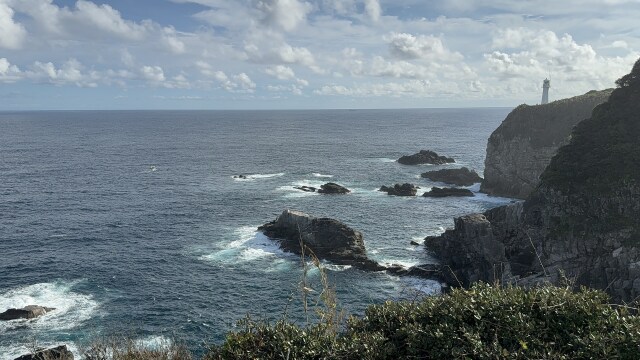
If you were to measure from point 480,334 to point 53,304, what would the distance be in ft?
148

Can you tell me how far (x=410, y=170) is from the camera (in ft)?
389

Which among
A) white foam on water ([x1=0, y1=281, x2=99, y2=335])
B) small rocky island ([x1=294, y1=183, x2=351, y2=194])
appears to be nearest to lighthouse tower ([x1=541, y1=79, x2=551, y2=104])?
small rocky island ([x1=294, y1=183, x2=351, y2=194])

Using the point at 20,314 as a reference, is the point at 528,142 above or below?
above

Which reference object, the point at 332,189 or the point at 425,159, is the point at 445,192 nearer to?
the point at 332,189

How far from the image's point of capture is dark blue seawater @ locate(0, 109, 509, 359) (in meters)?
42.6

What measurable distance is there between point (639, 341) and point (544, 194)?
4254 cm

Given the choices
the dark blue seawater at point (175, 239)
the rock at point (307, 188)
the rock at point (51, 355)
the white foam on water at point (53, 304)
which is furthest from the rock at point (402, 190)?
the rock at point (51, 355)

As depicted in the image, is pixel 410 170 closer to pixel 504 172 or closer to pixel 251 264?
pixel 504 172

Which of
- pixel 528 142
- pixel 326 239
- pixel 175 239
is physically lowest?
pixel 175 239

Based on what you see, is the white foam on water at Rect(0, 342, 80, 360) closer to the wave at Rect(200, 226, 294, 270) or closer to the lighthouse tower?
the wave at Rect(200, 226, 294, 270)

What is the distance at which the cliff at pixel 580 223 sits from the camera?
41312mm

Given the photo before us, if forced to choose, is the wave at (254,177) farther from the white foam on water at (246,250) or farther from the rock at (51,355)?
the rock at (51,355)

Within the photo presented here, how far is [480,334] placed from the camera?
12.2 metres

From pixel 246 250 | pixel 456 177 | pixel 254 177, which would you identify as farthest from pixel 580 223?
pixel 254 177
